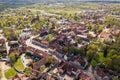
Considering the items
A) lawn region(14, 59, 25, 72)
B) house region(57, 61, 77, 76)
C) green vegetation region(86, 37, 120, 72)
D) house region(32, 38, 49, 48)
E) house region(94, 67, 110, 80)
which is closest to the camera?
house region(94, 67, 110, 80)

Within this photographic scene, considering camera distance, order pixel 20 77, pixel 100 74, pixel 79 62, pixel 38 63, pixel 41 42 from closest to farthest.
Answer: pixel 20 77, pixel 100 74, pixel 38 63, pixel 79 62, pixel 41 42

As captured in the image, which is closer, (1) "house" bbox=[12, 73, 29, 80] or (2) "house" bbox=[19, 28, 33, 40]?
(1) "house" bbox=[12, 73, 29, 80]

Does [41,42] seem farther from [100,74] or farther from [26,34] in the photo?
[100,74]

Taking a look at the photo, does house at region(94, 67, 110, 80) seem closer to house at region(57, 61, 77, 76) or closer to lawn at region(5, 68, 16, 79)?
house at region(57, 61, 77, 76)

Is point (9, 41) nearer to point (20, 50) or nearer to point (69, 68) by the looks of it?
point (20, 50)

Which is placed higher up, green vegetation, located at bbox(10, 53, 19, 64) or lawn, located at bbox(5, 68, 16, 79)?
green vegetation, located at bbox(10, 53, 19, 64)

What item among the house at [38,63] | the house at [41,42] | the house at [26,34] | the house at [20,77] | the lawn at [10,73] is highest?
the house at [26,34]

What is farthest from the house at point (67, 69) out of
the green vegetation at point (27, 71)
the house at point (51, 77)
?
the green vegetation at point (27, 71)

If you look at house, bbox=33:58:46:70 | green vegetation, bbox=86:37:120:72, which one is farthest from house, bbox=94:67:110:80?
house, bbox=33:58:46:70

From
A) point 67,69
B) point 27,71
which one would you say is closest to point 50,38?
point 67,69

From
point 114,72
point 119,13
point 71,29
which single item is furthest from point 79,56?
point 119,13

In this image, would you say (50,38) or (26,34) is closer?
(50,38)

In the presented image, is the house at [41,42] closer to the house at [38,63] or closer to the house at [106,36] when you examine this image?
the house at [38,63]
